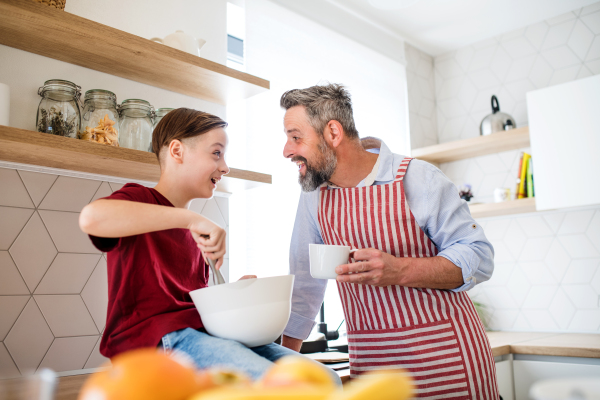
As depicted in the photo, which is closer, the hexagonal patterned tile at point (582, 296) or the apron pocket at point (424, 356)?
the apron pocket at point (424, 356)

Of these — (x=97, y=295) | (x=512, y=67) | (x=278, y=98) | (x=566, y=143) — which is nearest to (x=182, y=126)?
(x=97, y=295)

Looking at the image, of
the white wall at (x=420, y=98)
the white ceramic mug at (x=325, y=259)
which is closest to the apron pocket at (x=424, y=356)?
the white ceramic mug at (x=325, y=259)

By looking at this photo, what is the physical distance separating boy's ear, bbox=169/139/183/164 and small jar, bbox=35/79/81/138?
1.06 ft

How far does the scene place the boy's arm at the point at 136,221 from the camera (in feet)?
2.72

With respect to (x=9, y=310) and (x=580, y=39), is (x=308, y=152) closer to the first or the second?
(x=9, y=310)

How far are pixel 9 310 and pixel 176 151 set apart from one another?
2.10ft

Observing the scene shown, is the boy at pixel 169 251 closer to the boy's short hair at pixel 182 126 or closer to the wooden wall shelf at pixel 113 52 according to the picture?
the boy's short hair at pixel 182 126

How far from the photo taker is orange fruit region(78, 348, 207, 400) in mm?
316

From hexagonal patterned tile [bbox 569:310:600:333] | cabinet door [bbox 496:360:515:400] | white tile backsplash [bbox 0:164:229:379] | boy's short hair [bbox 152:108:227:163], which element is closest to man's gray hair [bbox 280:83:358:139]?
boy's short hair [bbox 152:108:227:163]

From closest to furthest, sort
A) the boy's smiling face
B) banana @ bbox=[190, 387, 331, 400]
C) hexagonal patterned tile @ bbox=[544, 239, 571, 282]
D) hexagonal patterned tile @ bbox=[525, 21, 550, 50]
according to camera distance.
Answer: banana @ bbox=[190, 387, 331, 400], the boy's smiling face, hexagonal patterned tile @ bbox=[544, 239, 571, 282], hexagonal patterned tile @ bbox=[525, 21, 550, 50]

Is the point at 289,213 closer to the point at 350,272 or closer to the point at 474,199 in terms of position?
the point at 350,272

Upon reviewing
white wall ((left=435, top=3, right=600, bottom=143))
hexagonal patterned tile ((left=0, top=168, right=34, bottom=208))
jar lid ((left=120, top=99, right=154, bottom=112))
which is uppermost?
white wall ((left=435, top=3, right=600, bottom=143))

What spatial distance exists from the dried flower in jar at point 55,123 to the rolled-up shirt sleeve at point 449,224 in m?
0.95

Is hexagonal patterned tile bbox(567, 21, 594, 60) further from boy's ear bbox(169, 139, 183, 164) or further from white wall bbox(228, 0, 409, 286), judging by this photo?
boy's ear bbox(169, 139, 183, 164)
